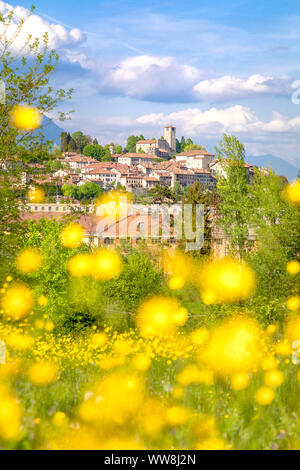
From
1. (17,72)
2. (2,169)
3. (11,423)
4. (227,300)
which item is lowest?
(227,300)

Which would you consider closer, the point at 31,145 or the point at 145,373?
the point at 145,373

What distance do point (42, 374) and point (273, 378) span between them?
214 cm

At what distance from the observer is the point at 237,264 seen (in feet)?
54.9

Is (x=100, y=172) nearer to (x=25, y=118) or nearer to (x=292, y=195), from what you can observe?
(x=292, y=195)

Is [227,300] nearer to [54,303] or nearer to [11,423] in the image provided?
[54,303]

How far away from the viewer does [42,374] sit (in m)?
4.38

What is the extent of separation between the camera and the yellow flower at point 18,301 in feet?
31.0

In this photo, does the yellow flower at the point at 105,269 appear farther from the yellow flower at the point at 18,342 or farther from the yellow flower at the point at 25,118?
the yellow flower at the point at 18,342

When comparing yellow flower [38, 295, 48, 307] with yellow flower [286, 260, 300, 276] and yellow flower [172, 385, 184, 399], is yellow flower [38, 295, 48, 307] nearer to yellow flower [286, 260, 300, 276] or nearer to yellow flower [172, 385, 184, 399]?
yellow flower [172, 385, 184, 399]

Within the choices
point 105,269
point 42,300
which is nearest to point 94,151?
point 105,269
